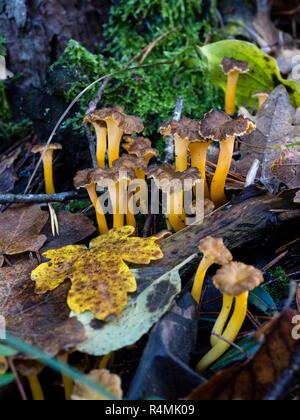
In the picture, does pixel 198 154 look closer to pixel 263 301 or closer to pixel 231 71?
pixel 263 301

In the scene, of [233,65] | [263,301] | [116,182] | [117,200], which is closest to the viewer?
[263,301]

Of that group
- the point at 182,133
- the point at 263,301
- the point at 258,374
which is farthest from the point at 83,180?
the point at 258,374

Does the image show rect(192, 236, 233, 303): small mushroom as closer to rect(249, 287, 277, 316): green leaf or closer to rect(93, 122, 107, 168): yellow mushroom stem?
rect(249, 287, 277, 316): green leaf

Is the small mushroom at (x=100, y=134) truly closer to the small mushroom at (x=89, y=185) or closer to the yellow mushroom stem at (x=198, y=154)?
the small mushroom at (x=89, y=185)

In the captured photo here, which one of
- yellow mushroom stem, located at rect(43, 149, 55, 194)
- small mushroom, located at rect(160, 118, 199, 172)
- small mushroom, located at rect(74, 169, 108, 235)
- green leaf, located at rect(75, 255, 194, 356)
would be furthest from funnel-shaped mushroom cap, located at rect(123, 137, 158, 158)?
green leaf, located at rect(75, 255, 194, 356)
